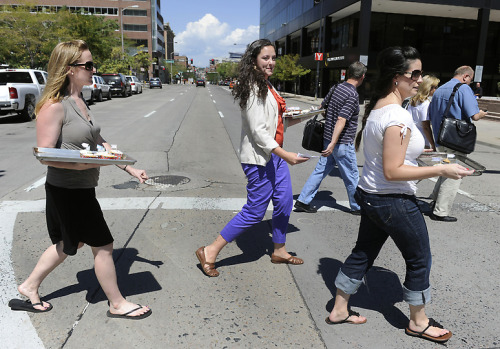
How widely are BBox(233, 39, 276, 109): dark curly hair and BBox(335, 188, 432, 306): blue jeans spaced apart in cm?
114

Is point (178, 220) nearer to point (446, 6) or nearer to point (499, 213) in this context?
point (499, 213)

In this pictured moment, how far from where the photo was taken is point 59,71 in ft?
8.32

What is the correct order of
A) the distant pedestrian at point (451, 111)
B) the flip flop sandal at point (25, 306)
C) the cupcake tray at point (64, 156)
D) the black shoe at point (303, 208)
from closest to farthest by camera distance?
the cupcake tray at point (64, 156), the flip flop sandal at point (25, 306), the distant pedestrian at point (451, 111), the black shoe at point (303, 208)

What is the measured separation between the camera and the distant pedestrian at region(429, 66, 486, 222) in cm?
494

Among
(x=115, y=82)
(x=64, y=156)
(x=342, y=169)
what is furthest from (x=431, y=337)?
(x=115, y=82)

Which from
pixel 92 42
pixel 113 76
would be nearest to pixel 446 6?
pixel 113 76

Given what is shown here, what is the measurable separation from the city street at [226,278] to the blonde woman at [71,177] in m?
0.28

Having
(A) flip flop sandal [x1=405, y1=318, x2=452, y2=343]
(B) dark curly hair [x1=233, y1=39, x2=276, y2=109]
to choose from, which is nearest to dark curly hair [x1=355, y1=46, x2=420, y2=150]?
(B) dark curly hair [x1=233, y1=39, x2=276, y2=109]

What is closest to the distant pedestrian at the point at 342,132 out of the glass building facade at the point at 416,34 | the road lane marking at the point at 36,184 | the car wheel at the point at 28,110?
the road lane marking at the point at 36,184

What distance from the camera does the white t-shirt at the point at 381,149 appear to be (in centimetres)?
237

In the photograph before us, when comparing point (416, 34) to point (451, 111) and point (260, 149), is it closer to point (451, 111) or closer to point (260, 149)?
point (451, 111)

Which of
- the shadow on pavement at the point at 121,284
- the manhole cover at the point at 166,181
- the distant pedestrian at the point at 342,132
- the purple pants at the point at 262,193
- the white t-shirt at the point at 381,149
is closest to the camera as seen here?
the white t-shirt at the point at 381,149

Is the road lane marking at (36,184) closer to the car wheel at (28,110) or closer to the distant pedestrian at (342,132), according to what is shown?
the distant pedestrian at (342,132)

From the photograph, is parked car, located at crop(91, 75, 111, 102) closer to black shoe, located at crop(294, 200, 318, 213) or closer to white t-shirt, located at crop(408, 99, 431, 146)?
black shoe, located at crop(294, 200, 318, 213)
